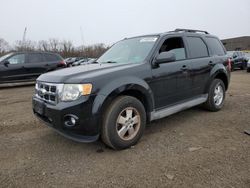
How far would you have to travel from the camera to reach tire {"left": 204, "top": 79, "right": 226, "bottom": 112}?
499cm

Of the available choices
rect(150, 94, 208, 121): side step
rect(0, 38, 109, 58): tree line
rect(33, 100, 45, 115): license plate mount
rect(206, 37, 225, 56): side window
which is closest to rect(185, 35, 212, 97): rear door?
rect(150, 94, 208, 121): side step

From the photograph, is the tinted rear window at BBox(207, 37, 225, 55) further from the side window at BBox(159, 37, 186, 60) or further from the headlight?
the headlight

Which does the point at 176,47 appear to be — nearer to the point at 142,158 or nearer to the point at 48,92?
the point at 142,158

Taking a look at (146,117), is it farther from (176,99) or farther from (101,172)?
(101,172)

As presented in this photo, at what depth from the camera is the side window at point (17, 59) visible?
1006 centimetres

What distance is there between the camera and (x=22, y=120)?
487 cm

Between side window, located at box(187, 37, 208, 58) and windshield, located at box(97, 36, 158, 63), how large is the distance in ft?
3.19

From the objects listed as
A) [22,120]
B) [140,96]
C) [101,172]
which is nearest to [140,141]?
[140,96]

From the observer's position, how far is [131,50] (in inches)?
167

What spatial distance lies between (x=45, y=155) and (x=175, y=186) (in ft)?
6.23

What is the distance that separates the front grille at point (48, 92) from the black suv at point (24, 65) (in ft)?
24.2

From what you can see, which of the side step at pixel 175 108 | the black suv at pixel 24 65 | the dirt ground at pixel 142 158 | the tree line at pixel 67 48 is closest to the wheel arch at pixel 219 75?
the side step at pixel 175 108

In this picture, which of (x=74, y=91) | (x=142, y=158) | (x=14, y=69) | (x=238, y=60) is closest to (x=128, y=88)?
(x=74, y=91)

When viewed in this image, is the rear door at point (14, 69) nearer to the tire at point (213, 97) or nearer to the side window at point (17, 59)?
the side window at point (17, 59)
